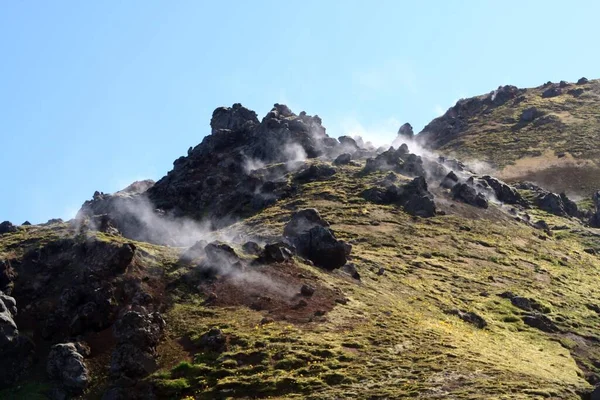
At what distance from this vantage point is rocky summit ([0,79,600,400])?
4697 cm

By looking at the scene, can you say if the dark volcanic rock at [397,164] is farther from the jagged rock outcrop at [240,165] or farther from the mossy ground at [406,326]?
the mossy ground at [406,326]

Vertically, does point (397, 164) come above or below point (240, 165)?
below

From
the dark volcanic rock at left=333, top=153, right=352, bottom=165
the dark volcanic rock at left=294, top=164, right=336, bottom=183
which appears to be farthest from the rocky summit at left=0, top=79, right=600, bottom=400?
the dark volcanic rock at left=333, top=153, right=352, bottom=165

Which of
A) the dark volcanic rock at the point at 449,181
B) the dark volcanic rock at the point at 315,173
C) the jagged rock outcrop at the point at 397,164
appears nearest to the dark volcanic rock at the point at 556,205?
the dark volcanic rock at the point at 449,181

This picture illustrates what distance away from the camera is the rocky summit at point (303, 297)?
46969 millimetres

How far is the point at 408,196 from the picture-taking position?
365 feet

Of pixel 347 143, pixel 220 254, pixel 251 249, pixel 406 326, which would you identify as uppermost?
pixel 347 143

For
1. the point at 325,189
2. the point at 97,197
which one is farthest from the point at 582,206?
the point at 97,197

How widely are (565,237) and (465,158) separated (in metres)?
75.5

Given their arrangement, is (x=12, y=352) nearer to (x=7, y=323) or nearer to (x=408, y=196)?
(x=7, y=323)

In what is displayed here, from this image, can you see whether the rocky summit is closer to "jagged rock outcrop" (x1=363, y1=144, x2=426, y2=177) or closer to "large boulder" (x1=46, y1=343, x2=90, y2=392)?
"large boulder" (x1=46, y1=343, x2=90, y2=392)

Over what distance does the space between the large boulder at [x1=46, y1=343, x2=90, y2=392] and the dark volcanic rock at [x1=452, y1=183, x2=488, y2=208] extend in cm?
8064

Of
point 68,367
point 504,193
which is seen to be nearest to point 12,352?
point 68,367

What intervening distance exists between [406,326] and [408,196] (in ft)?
183
